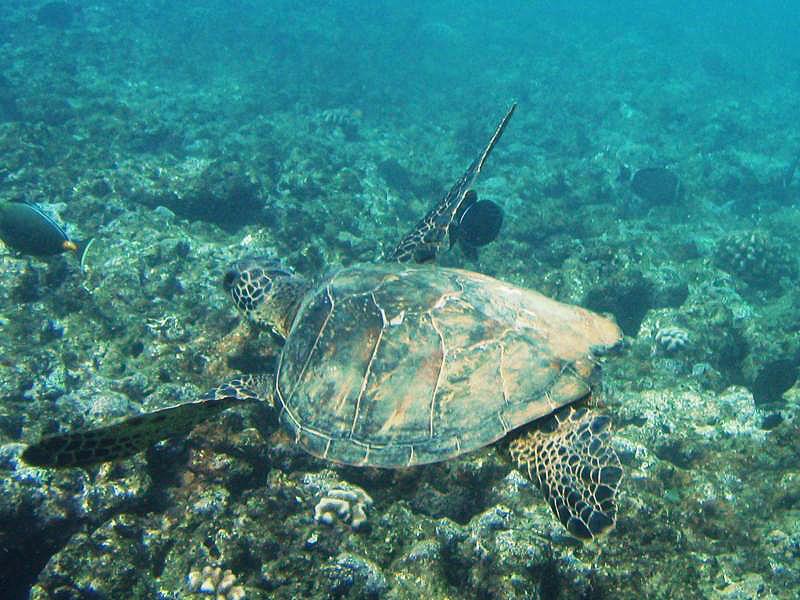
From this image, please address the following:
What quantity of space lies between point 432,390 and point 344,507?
3.89 feet

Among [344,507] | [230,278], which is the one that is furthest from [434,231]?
[344,507]

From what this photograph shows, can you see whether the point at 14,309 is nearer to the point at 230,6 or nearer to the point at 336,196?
the point at 336,196

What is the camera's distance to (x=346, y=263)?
26.7ft

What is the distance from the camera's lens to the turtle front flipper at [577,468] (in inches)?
108

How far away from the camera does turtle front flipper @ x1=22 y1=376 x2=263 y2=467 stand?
8.41 feet

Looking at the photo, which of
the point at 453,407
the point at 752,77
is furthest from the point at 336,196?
the point at 752,77

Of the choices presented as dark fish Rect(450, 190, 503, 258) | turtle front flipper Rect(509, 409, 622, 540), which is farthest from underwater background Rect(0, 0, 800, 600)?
dark fish Rect(450, 190, 503, 258)

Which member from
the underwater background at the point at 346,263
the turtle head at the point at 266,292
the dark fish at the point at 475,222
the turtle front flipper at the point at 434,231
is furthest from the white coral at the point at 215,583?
the dark fish at the point at 475,222

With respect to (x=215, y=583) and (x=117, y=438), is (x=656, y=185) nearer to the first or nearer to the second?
(x=215, y=583)

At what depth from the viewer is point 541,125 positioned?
18.9 metres

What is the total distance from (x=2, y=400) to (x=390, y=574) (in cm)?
410

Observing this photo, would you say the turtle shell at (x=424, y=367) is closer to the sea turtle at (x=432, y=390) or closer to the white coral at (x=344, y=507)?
the sea turtle at (x=432, y=390)

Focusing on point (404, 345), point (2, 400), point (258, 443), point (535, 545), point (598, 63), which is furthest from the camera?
point (598, 63)

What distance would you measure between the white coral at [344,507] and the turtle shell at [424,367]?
478 mm
